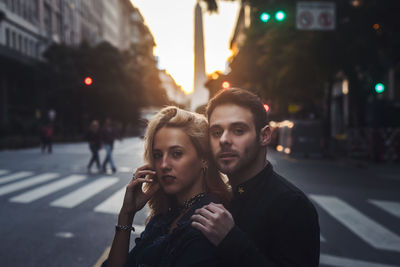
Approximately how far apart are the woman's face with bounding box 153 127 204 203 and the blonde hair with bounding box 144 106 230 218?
0.10ft

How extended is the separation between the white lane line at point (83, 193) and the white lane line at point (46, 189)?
60 centimetres

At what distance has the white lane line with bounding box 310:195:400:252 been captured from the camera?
239 inches

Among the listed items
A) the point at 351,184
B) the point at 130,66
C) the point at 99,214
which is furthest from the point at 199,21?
the point at 99,214

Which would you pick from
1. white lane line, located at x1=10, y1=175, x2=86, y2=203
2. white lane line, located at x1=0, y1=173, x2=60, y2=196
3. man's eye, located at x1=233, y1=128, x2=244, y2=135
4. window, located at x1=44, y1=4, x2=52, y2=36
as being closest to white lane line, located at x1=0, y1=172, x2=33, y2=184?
white lane line, located at x1=0, y1=173, x2=60, y2=196

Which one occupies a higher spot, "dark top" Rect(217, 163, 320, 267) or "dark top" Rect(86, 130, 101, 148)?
"dark top" Rect(86, 130, 101, 148)

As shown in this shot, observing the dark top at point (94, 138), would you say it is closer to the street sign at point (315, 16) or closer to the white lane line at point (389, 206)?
the street sign at point (315, 16)

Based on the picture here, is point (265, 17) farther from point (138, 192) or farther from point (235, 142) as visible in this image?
point (235, 142)

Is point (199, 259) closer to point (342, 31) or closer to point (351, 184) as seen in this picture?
point (351, 184)

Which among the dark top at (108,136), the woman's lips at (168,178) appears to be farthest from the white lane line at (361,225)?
the dark top at (108,136)

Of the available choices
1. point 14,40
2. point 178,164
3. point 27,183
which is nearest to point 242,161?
point 178,164

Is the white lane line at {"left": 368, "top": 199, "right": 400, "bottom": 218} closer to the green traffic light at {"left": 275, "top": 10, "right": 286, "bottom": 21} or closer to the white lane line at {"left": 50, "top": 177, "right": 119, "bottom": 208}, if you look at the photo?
the green traffic light at {"left": 275, "top": 10, "right": 286, "bottom": 21}

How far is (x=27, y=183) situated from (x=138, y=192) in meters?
10.5

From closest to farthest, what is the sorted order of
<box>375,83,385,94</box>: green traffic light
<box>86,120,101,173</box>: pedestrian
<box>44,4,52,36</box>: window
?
1. <box>86,120,101,173</box>: pedestrian
2. <box>375,83,385,94</box>: green traffic light
3. <box>44,4,52,36</box>: window

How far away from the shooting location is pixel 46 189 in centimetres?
1070
